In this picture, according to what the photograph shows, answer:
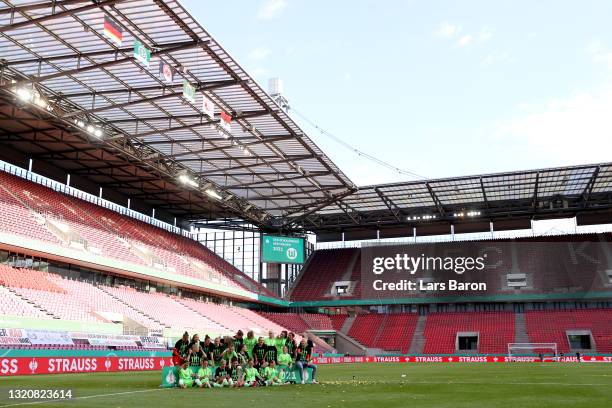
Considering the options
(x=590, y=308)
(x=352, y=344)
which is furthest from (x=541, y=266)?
(x=352, y=344)

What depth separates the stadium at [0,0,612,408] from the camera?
2006cm

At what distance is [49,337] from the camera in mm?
30281

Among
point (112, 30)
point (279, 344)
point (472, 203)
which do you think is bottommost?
point (279, 344)

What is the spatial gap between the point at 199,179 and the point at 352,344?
998 inches

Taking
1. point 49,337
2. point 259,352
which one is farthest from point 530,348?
point 259,352

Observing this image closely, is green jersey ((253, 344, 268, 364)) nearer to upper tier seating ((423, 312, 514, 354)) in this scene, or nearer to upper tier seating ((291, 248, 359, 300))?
upper tier seating ((423, 312, 514, 354))

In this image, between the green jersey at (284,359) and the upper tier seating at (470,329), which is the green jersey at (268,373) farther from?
the upper tier seating at (470,329)

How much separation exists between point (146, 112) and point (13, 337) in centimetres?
1616

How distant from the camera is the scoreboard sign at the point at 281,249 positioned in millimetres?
62156

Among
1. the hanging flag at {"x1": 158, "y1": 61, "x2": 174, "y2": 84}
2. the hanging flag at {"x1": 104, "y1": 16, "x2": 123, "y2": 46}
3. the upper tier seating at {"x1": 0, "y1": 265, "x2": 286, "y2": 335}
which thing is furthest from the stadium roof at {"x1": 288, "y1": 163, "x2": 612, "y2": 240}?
the hanging flag at {"x1": 104, "y1": 16, "x2": 123, "y2": 46}

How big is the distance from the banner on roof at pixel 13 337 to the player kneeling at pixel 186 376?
12644mm

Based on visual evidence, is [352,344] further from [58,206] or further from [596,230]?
[58,206]

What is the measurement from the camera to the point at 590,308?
61781 millimetres

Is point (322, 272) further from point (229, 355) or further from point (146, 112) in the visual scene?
point (229, 355)
